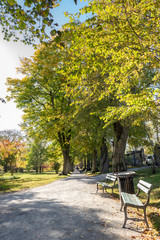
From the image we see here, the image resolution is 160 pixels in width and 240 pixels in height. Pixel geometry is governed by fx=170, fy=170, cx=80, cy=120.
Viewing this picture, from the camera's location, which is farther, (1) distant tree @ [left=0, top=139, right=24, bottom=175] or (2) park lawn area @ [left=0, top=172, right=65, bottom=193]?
(1) distant tree @ [left=0, top=139, right=24, bottom=175]

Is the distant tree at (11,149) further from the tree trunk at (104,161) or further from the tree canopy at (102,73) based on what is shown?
the tree trunk at (104,161)

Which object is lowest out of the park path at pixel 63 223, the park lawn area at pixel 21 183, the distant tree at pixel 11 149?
the park lawn area at pixel 21 183

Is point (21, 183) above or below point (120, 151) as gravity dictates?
below

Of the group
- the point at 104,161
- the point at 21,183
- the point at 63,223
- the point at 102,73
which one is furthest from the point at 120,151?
the point at 21,183

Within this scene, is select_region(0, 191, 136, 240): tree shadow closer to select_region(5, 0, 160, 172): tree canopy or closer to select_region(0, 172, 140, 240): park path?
select_region(0, 172, 140, 240): park path

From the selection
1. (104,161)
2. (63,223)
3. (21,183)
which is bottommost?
(21,183)

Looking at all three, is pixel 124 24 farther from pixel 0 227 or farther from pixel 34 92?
pixel 34 92

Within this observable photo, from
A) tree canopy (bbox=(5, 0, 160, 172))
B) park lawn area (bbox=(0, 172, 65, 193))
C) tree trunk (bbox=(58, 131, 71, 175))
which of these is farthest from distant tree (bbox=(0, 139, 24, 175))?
tree trunk (bbox=(58, 131, 71, 175))

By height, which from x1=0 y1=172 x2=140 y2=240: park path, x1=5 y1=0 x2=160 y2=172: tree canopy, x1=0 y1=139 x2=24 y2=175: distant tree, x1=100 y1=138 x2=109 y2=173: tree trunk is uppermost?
x1=5 y1=0 x2=160 y2=172: tree canopy

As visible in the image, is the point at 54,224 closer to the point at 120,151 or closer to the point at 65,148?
the point at 120,151

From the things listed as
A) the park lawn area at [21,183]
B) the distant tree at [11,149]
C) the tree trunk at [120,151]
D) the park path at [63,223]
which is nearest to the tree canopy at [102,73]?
the tree trunk at [120,151]

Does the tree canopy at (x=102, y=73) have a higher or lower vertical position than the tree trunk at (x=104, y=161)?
higher

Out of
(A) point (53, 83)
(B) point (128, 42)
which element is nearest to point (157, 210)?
(B) point (128, 42)

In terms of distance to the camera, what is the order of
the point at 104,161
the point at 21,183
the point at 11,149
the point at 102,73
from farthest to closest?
the point at 11,149
the point at 104,161
the point at 21,183
the point at 102,73
